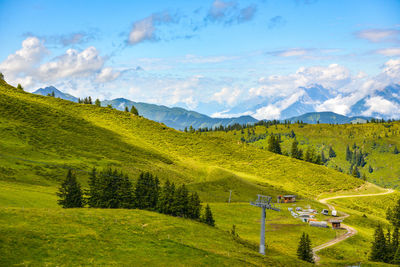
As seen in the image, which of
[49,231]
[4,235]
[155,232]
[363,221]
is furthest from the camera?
[363,221]

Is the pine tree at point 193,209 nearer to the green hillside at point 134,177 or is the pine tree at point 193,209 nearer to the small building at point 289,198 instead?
the green hillside at point 134,177

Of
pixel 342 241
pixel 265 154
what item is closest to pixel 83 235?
pixel 342 241

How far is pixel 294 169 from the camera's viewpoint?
16600cm

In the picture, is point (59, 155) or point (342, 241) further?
point (59, 155)

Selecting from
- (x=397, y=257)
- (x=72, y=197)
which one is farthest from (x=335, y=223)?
(x=72, y=197)

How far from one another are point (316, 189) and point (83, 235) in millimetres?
121640

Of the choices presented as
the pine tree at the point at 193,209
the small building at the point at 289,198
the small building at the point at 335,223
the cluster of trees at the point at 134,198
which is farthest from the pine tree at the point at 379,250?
the small building at the point at 289,198

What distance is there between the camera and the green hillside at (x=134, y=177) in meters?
43.2

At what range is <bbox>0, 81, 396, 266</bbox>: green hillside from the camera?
142 feet

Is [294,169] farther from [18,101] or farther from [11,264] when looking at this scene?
[11,264]

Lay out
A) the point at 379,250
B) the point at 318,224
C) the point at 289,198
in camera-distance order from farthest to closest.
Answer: the point at 289,198, the point at 318,224, the point at 379,250

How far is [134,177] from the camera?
115 metres

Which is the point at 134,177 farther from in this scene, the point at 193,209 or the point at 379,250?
the point at 379,250

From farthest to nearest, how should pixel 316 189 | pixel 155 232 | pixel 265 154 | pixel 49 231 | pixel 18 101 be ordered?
1. pixel 265 154
2. pixel 18 101
3. pixel 316 189
4. pixel 155 232
5. pixel 49 231
